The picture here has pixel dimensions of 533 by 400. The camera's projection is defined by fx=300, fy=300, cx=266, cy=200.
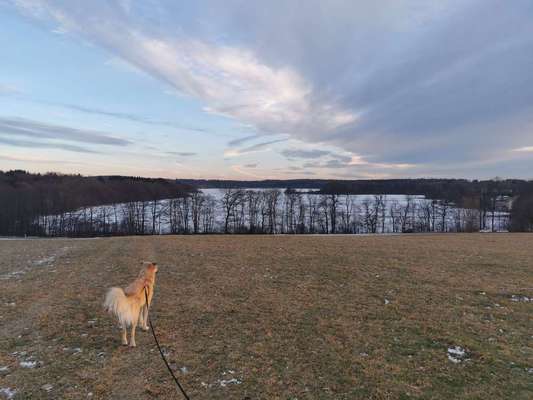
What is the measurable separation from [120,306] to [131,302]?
32 centimetres

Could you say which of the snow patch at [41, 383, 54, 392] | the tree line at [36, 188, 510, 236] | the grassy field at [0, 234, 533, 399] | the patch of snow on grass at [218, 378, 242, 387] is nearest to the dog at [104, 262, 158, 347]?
the grassy field at [0, 234, 533, 399]

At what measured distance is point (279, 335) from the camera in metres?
6.30

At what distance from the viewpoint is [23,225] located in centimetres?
6391

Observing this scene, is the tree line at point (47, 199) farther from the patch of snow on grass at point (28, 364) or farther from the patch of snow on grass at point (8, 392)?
the patch of snow on grass at point (8, 392)

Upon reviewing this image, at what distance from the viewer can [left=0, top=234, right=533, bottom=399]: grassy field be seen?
4.56m

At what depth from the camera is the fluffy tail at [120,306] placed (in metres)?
5.01

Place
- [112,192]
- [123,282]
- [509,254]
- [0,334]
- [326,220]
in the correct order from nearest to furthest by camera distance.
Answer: [0,334] → [123,282] → [509,254] → [326,220] → [112,192]

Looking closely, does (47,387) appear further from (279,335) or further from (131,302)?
(279,335)

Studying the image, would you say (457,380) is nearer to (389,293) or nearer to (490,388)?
(490,388)

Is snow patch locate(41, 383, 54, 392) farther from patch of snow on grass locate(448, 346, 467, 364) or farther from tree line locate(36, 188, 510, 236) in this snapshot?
tree line locate(36, 188, 510, 236)

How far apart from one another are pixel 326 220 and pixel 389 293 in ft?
214

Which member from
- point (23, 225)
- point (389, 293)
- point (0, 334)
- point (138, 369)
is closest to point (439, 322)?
point (389, 293)

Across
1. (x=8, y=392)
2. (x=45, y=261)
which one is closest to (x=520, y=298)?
(x=8, y=392)

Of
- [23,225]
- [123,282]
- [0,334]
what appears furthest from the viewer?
[23,225]
